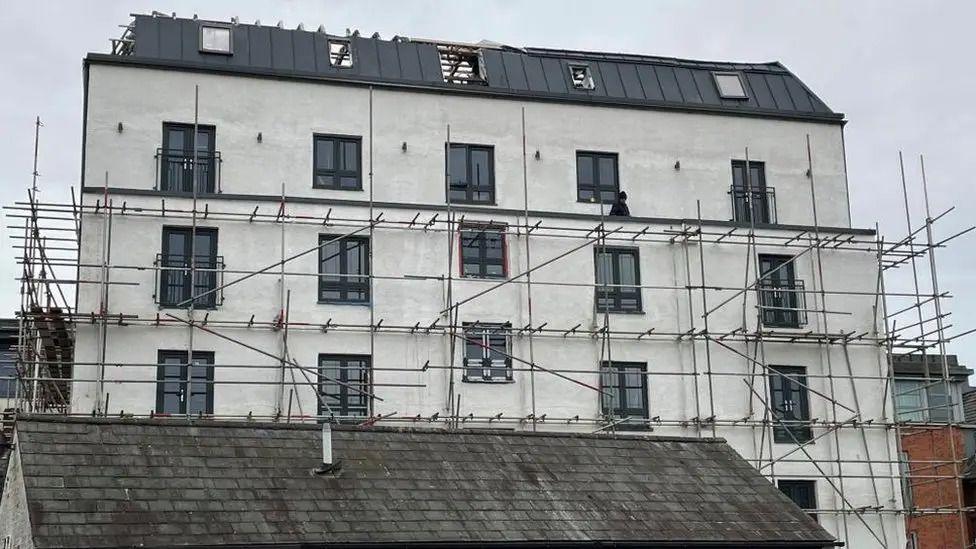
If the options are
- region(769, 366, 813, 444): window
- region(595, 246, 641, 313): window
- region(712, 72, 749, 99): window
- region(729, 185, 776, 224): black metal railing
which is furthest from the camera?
region(712, 72, 749, 99): window

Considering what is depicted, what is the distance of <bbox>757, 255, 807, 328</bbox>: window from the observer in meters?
30.5

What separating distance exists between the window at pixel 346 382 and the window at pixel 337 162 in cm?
366

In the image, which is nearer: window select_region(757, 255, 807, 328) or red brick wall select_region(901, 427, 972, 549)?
window select_region(757, 255, 807, 328)

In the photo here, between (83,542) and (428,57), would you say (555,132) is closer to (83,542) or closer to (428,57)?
(428,57)

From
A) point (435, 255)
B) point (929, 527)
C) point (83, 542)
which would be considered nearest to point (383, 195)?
point (435, 255)

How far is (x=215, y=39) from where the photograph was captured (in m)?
29.0

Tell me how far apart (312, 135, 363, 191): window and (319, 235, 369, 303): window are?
123cm

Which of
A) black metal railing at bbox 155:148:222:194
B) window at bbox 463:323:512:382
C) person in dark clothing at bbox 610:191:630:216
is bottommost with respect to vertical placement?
window at bbox 463:323:512:382

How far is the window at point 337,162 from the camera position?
28.8m

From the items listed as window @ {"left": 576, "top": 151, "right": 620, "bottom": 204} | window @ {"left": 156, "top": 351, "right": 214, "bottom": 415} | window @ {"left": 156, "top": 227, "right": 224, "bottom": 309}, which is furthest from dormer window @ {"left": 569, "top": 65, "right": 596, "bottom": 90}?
window @ {"left": 156, "top": 351, "right": 214, "bottom": 415}

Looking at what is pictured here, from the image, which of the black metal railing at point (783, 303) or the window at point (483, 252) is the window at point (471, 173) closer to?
the window at point (483, 252)

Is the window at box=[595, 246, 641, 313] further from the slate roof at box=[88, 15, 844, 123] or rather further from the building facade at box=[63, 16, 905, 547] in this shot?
the slate roof at box=[88, 15, 844, 123]

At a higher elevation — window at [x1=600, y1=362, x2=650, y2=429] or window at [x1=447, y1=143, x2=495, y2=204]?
window at [x1=447, y1=143, x2=495, y2=204]

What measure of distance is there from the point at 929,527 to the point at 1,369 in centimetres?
2840
